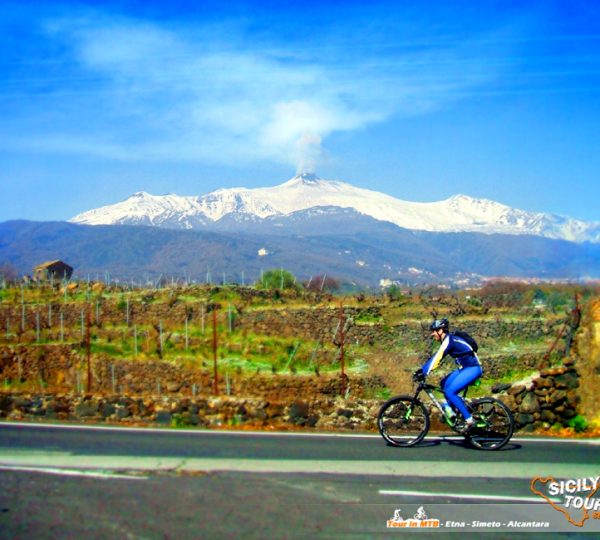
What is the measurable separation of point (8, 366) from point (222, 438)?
25616mm

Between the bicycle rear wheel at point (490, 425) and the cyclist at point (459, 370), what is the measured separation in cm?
18

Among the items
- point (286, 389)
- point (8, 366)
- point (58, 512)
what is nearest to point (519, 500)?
point (58, 512)

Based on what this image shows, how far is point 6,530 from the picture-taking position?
7.24m

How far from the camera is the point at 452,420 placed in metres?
11.5

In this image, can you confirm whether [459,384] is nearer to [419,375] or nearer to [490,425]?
[419,375]

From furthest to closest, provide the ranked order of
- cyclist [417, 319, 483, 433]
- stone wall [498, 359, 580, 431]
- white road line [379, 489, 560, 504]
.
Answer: stone wall [498, 359, 580, 431] → cyclist [417, 319, 483, 433] → white road line [379, 489, 560, 504]

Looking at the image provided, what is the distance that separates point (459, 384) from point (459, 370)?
0.25 metres

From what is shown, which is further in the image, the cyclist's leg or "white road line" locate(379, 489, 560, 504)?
the cyclist's leg

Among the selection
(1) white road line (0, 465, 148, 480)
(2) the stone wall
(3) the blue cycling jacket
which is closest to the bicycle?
(3) the blue cycling jacket

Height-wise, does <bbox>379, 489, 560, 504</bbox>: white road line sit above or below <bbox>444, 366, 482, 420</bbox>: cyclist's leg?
below

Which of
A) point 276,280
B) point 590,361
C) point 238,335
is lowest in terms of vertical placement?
point 238,335

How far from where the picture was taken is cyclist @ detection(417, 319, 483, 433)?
11297 millimetres

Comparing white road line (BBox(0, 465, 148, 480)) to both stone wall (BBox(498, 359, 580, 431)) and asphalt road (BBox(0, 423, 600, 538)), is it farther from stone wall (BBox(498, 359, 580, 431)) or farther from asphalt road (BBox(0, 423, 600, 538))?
stone wall (BBox(498, 359, 580, 431))

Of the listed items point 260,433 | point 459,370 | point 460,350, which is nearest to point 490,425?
point 459,370
